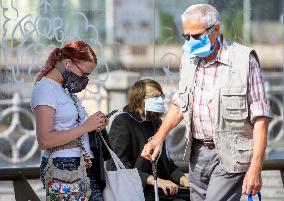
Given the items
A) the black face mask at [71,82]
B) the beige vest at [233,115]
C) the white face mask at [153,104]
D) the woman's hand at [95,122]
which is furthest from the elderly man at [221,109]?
the white face mask at [153,104]

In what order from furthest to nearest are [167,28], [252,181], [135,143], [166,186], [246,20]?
1. [246,20]
2. [167,28]
3. [135,143]
4. [166,186]
5. [252,181]

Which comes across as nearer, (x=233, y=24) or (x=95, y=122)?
(x=95, y=122)

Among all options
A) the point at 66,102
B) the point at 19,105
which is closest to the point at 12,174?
the point at 19,105

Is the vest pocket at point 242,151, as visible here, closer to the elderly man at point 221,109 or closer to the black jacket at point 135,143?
the elderly man at point 221,109

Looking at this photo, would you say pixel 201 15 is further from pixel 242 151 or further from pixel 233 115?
pixel 242 151

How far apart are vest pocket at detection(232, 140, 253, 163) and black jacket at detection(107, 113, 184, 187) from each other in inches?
43.8

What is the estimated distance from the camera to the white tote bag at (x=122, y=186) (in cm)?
514

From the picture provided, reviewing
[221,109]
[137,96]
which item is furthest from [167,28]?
[221,109]

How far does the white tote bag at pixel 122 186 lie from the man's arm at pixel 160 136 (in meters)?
0.14

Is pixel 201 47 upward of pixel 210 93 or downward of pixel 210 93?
upward

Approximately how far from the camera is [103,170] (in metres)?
5.14

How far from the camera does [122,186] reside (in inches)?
204

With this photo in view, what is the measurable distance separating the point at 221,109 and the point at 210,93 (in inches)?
4.5

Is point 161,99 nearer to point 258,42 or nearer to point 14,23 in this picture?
point 14,23
